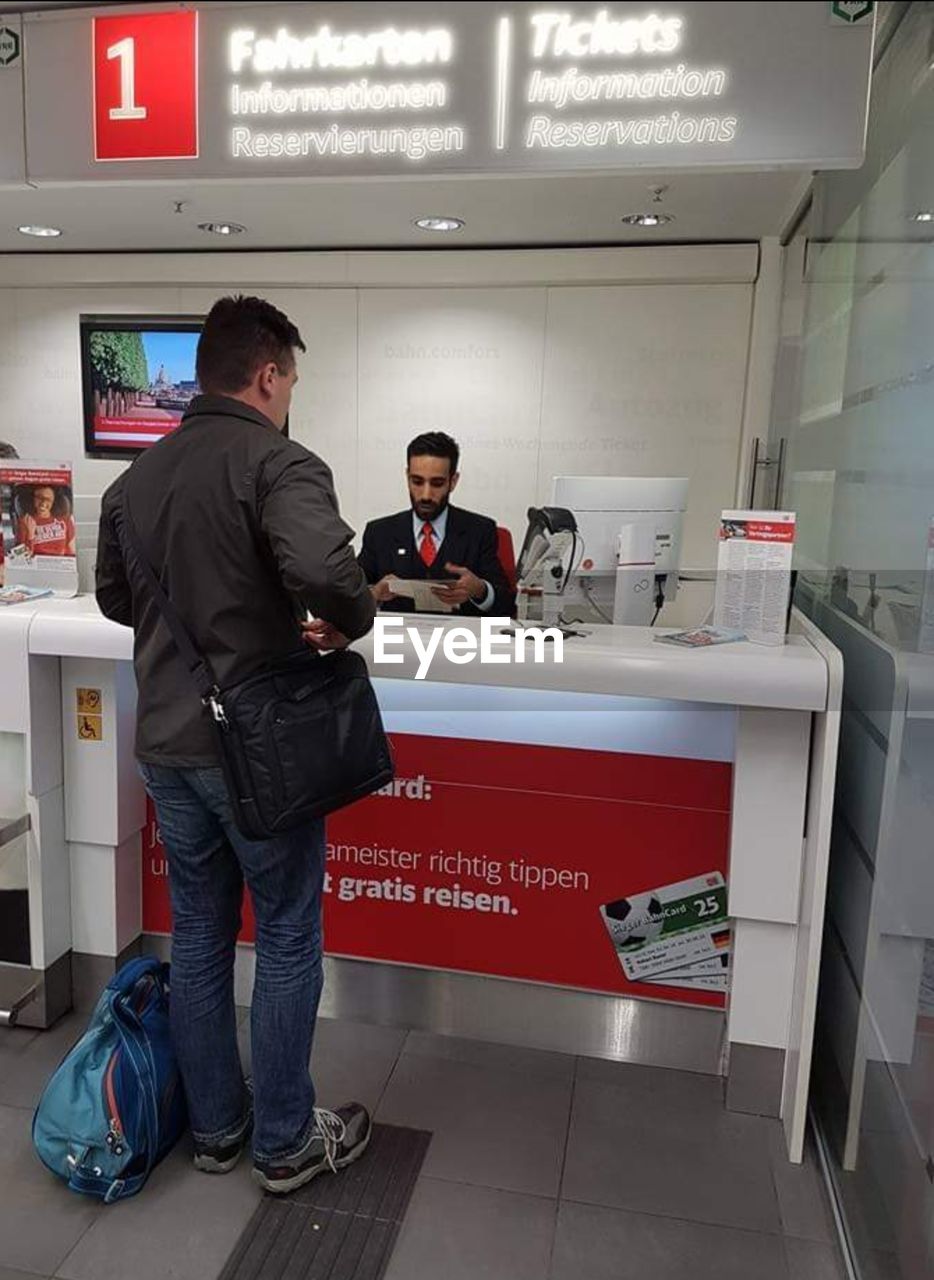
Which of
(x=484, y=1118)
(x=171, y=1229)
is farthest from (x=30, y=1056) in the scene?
(x=484, y=1118)

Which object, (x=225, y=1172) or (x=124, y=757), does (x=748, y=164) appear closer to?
(x=124, y=757)

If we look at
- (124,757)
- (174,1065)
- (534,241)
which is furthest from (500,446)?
(174,1065)

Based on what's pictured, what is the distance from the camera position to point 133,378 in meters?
5.06

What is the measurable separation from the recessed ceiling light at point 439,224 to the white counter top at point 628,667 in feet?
8.79

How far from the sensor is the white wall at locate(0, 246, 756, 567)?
4.48m

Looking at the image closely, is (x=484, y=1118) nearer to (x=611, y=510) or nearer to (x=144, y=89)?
(x=611, y=510)

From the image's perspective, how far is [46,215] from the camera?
14.0ft

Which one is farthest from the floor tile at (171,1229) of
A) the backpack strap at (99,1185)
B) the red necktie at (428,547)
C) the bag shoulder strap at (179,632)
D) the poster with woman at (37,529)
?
the red necktie at (428,547)

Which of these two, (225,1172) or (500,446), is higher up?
(500,446)

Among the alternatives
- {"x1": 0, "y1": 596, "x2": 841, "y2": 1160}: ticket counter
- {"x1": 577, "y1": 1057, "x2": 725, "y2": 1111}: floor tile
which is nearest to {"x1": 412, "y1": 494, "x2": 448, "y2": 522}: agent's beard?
{"x1": 0, "y1": 596, "x2": 841, "y2": 1160}: ticket counter

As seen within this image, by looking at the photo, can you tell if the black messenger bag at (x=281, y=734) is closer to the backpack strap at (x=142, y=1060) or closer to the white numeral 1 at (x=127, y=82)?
Result: the backpack strap at (x=142, y=1060)

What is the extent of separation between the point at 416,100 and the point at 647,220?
274 centimetres

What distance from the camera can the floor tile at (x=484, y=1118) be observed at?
6.27 ft

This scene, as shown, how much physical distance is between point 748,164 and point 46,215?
3.71m
